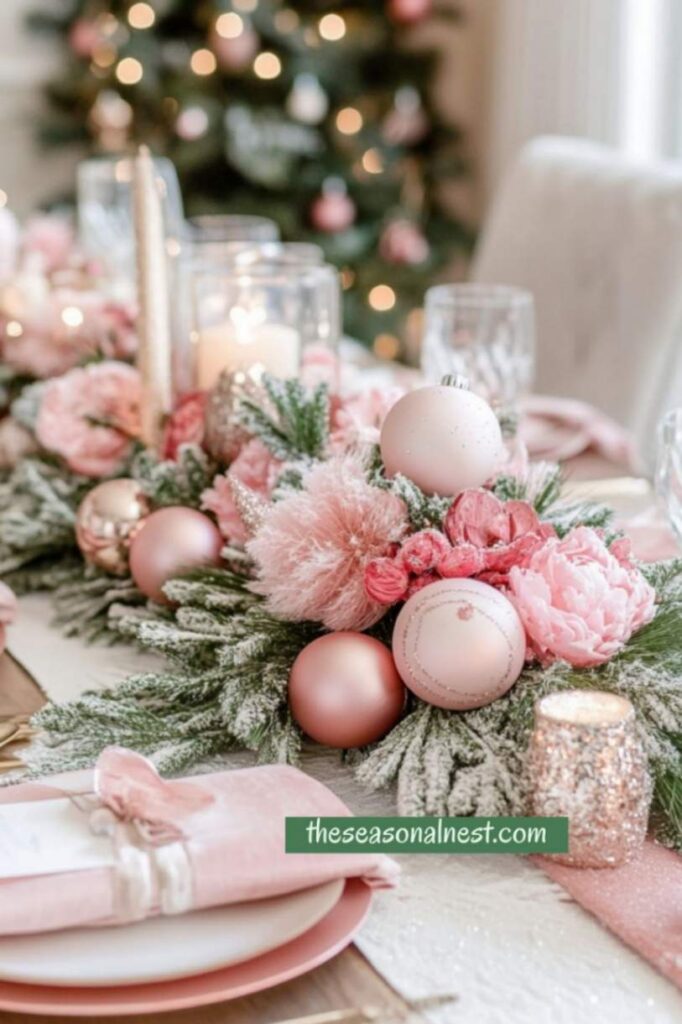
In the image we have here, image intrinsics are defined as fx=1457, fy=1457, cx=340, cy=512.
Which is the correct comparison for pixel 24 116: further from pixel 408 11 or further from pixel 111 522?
pixel 111 522

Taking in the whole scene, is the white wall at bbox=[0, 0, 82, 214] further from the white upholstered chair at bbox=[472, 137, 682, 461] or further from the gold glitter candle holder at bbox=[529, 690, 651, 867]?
the gold glitter candle holder at bbox=[529, 690, 651, 867]

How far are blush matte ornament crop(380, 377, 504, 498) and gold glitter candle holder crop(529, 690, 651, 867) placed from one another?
0.20m

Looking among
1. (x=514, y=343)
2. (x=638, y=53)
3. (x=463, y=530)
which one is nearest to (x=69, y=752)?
(x=463, y=530)

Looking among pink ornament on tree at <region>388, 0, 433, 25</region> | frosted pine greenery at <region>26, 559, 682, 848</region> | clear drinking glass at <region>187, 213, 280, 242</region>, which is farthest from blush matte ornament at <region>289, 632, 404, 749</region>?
pink ornament on tree at <region>388, 0, 433, 25</region>

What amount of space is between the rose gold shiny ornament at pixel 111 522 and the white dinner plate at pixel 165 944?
0.47 metres

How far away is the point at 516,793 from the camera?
710 millimetres

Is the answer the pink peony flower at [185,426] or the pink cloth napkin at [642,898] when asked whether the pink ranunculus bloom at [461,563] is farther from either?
the pink peony flower at [185,426]

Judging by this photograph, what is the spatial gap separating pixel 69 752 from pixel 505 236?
5.34 ft

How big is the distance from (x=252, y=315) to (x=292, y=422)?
0.71 feet

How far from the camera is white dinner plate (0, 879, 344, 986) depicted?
582 mm

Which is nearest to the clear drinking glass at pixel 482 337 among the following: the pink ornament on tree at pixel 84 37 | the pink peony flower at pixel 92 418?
the pink peony flower at pixel 92 418

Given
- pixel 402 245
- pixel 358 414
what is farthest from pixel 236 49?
pixel 358 414

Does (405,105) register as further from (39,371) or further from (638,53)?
(39,371)

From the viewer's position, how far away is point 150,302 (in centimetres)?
121
